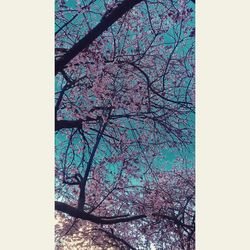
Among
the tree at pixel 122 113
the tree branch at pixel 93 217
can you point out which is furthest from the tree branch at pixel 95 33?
the tree branch at pixel 93 217

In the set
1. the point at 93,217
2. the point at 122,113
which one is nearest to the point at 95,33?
the point at 122,113

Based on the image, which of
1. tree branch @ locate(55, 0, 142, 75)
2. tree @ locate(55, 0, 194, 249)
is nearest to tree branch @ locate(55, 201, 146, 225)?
tree @ locate(55, 0, 194, 249)

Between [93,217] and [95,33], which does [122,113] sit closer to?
[95,33]

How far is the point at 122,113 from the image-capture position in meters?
1.95

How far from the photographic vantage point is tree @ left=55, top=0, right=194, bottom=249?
1.93 metres

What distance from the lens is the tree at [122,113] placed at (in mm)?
1929

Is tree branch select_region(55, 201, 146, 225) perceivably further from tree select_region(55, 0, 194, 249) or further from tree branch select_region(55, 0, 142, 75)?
tree branch select_region(55, 0, 142, 75)

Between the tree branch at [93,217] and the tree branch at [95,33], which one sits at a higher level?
the tree branch at [95,33]

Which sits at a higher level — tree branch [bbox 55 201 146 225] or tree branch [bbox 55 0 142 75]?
tree branch [bbox 55 0 142 75]

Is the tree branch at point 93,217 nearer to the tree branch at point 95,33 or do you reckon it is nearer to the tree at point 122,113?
the tree at point 122,113
